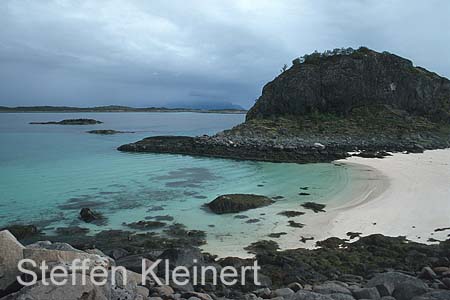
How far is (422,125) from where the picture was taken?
4228cm

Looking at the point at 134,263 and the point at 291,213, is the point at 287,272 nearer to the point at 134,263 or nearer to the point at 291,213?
the point at 134,263

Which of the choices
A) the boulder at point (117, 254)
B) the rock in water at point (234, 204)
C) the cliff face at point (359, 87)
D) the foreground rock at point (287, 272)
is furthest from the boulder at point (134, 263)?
the cliff face at point (359, 87)

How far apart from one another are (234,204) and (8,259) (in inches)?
405

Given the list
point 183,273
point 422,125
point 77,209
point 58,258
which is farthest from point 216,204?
point 422,125

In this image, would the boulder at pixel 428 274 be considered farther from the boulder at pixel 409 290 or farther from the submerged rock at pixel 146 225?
the submerged rock at pixel 146 225

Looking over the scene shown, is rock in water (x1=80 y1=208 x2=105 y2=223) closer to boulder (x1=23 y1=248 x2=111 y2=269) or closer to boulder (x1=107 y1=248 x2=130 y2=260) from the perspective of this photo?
boulder (x1=107 y1=248 x2=130 y2=260)

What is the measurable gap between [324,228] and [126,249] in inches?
271

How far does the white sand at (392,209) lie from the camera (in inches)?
479

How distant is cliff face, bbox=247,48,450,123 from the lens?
160 feet

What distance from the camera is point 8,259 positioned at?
17.9ft

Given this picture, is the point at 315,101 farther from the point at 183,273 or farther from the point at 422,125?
the point at 183,273

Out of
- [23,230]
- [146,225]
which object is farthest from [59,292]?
[23,230]

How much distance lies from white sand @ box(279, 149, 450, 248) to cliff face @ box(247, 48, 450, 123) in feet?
90.5

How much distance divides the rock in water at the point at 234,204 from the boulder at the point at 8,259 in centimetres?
966
